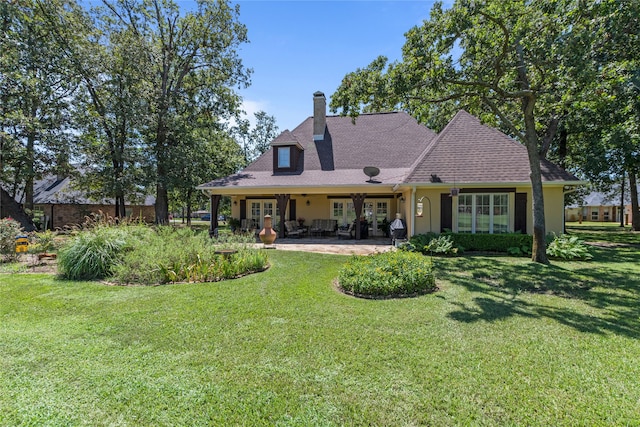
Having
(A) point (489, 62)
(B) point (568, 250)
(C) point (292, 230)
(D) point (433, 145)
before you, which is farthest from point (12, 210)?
(B) point (568, 250)

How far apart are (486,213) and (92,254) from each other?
12.7 meters

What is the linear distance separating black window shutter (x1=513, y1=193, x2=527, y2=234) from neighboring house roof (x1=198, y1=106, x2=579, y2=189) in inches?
32.0

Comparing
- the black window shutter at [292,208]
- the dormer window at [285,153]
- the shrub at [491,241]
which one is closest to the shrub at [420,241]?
the shrub at [491,241]

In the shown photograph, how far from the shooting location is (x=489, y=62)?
9211 millimetres

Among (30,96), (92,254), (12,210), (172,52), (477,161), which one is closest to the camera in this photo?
(92,254)

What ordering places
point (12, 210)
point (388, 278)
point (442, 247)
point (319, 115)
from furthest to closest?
point (319, 115) < point (12, 210) < point (442, 247) < point (388, 278)

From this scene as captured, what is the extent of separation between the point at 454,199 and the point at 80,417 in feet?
38.8

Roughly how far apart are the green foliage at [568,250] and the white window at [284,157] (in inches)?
A: 470

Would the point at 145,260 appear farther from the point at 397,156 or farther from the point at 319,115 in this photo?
the point at 319,115

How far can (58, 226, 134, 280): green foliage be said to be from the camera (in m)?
7.03

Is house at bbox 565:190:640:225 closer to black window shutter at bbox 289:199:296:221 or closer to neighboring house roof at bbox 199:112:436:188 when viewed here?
neighboring house roof at bbox 199:112:436:188

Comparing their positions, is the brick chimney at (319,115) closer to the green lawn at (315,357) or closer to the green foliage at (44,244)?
the green foliage at (44,244)

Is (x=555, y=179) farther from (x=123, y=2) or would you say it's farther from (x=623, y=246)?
(x=123, y=2)

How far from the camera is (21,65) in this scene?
1562cm
